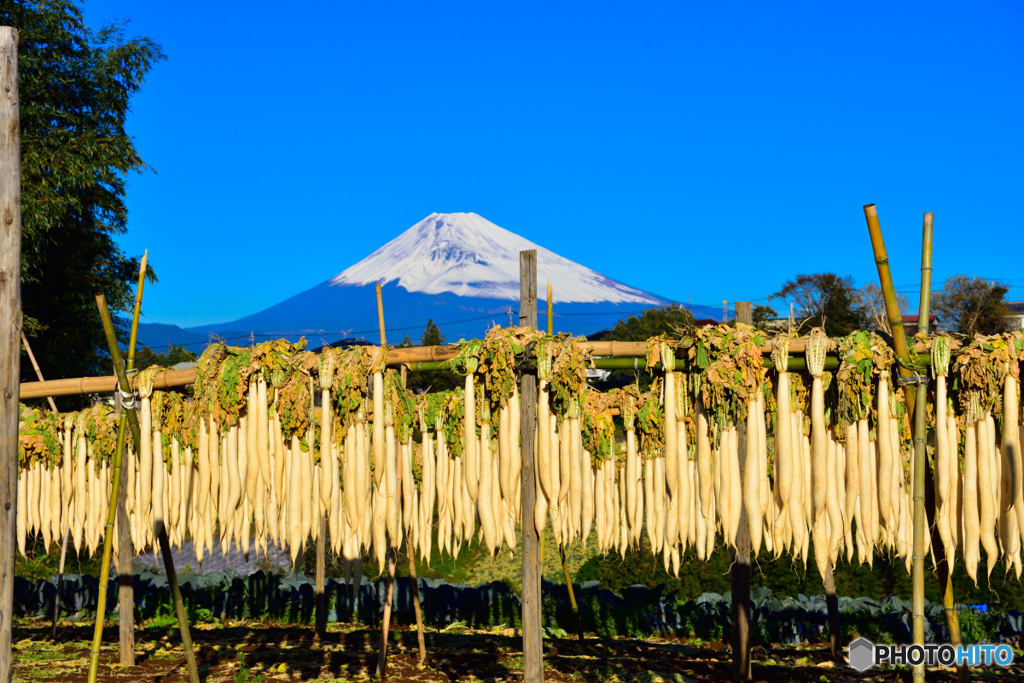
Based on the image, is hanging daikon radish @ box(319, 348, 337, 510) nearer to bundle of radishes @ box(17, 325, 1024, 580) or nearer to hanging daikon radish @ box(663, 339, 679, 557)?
bundle of radishes @ box(17, 325, 1024, 580)

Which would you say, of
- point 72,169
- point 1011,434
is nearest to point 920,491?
point 1011,434

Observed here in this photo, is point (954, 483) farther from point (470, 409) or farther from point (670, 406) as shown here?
point (470, 409)

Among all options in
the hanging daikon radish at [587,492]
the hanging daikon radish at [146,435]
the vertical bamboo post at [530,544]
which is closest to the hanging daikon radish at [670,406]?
the vertical bamboo post at [530,544]

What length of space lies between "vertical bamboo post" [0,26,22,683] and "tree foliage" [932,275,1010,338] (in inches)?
1426

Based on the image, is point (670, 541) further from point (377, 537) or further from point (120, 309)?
point (120, 309)

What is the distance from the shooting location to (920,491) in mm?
3736

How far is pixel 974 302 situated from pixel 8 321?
47500mm

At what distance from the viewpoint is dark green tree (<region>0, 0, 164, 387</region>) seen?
A: 17.6 meters

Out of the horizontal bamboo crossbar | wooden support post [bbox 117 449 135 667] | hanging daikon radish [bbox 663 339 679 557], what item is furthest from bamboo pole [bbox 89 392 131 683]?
hanging daikon radish [bbox 663 339 679 557]

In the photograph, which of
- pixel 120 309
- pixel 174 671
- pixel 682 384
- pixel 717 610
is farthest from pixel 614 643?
pixel 120 309

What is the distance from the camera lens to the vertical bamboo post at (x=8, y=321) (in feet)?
11.3

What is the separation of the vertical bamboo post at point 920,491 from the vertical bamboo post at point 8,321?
425cm

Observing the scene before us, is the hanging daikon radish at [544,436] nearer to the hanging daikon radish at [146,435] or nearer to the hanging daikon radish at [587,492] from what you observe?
the hanging daikon radish at [587,492]

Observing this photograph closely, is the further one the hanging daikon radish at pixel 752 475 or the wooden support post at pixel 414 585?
the wooden support post at pixel 414 585
